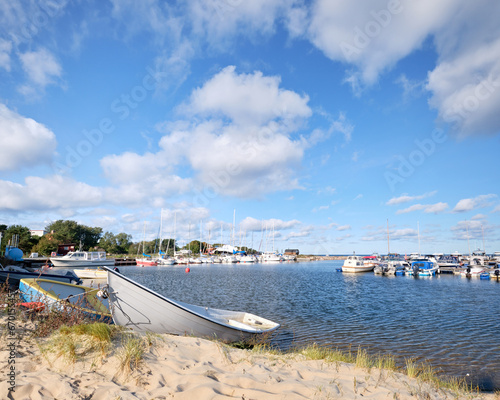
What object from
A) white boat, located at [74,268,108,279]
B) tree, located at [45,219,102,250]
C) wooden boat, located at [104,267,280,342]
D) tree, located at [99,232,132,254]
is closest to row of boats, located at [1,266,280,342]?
wooden boat, located at [104,267,280,342]

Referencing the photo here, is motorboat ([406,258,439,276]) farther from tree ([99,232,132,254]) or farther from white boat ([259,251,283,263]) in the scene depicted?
tree ([99,232,132,254])

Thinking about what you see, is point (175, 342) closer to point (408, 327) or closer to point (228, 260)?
point (408, 327)

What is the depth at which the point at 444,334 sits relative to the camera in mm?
13875

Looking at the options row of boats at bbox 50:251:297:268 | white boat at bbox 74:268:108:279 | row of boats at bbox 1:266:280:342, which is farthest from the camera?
row of boats at bbox 50:251:297:268

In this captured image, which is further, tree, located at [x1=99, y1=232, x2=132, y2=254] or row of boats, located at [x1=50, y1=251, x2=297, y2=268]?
tree, located at [x1=99, y1=232, x2=132, y2=254]

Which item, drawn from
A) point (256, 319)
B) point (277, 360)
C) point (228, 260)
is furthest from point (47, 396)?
point (228, 260)

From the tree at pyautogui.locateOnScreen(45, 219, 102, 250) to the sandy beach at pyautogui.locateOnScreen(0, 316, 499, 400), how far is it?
105264mm

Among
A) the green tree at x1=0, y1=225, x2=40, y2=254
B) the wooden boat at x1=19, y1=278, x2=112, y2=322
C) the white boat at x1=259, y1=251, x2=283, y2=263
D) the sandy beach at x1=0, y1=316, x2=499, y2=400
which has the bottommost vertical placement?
the white boat at x1=259, y1=251, x2=283, y2=263

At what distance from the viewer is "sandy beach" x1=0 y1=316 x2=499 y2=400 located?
4.68 meters

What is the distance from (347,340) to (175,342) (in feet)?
28.1

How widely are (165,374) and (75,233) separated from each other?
385 feet

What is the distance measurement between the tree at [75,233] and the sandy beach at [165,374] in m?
105

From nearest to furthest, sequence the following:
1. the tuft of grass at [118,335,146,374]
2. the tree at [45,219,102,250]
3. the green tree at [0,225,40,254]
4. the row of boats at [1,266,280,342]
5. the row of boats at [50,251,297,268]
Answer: the tuft of grass at [118,335,146,374] < the row of boats at [1,266,280,342] < the row of boats at [50,251,297,268] < the green tree at [0,225,40,254] < the tree at [45,219,102,250]

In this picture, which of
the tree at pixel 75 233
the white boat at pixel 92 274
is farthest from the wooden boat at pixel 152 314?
the tree at pixel 75 233
